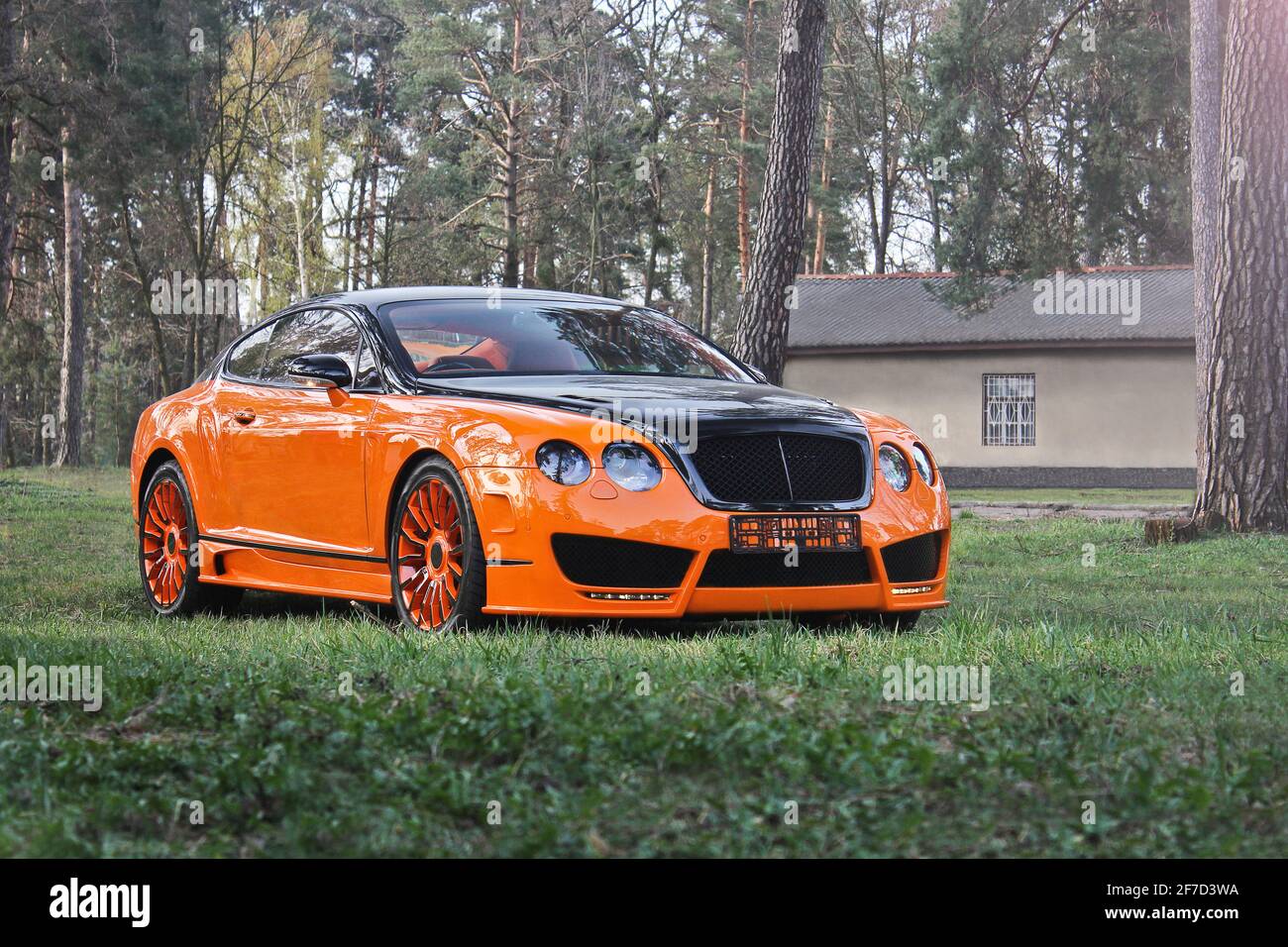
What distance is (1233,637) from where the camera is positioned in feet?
22.2

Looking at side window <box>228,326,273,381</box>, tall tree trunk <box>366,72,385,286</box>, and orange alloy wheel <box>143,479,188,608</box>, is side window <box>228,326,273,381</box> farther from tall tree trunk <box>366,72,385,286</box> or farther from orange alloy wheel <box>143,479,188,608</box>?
tall tree trunk <box>366,72,385,286</box>

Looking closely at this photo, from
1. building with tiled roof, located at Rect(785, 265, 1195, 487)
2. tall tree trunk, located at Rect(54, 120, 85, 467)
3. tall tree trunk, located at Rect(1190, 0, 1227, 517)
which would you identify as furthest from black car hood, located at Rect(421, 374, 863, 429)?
tall tree trunk, located at Rect(54, 120, 85, 467)

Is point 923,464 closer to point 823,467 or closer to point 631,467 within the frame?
point 823,467

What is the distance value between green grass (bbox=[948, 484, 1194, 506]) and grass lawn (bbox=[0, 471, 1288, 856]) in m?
19.6

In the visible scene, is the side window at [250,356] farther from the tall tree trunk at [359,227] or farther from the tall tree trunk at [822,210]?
the tall tree trunk at [822,210]

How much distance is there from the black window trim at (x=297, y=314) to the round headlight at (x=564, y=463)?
4.35 feet

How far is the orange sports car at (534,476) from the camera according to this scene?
6.53m

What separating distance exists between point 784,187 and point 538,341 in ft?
23.6

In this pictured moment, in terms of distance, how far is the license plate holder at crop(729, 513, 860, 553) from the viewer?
662cm

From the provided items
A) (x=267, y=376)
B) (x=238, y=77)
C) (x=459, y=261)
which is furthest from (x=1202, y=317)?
(x=238, y=77)

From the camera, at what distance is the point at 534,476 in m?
6.50

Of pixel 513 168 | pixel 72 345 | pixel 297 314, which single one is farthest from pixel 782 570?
pixel 513 168
